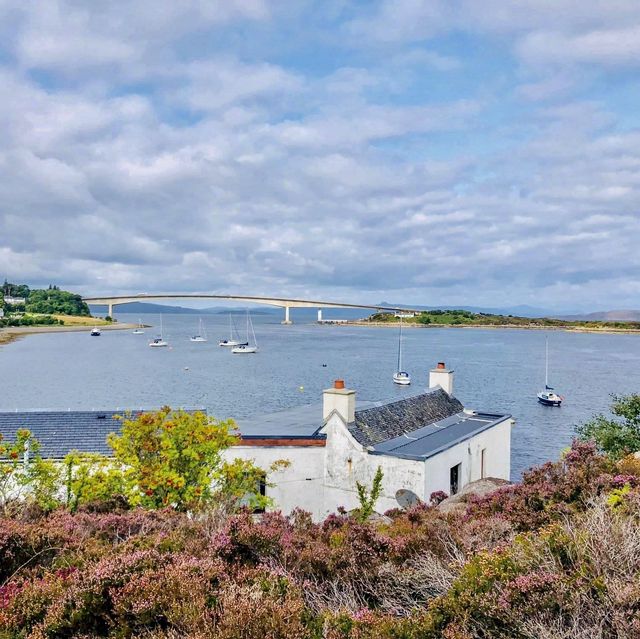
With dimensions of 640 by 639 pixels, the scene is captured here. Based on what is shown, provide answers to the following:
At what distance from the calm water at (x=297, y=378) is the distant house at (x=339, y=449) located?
1954cm

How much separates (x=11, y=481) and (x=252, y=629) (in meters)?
15.8

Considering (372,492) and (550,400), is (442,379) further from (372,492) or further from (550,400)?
(550,400)

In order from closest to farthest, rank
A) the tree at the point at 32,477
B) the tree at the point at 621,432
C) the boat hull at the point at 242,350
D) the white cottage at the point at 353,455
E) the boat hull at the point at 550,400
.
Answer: the tree at the point at 32,477
the white cottage at the point at 353,455
the tree at the point at 621,432
the boat hull at the point at 550,400
the boat hull at the point at 242,350

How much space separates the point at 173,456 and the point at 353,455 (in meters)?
8.73

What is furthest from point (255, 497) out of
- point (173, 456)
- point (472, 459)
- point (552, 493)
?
point (472, 459)

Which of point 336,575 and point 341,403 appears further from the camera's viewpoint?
point 341,403

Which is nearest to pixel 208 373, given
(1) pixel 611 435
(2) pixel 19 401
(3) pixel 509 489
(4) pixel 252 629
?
(2) pixel 19 401

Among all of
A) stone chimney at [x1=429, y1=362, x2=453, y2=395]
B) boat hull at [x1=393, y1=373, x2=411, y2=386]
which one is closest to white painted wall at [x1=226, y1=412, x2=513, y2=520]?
stone chimney at [x1=429, y1=362, x2=453, y2=395]

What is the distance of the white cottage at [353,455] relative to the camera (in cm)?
2145

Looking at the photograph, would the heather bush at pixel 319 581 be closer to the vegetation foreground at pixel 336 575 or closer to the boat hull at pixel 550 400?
the vegetation foreground at pixel 336 575

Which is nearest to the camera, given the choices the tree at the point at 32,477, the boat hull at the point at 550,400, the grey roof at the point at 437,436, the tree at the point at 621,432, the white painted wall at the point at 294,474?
the tree at the point at 32,477

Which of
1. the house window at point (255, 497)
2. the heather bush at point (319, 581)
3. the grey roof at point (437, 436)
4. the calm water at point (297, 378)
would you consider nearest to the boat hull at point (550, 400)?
the calm water at point (297, 378)

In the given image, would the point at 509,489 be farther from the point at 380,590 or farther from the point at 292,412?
the point at 292,412

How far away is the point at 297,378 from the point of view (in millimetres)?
89625
